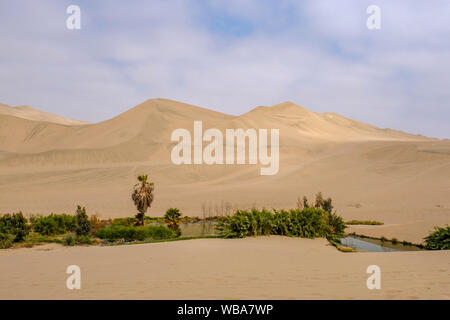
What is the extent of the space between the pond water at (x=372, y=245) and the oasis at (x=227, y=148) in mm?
43557

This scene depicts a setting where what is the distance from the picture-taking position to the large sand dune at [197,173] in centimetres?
3347

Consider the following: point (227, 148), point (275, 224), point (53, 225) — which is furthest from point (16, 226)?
point (227, 148)

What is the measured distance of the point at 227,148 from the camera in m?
78.0

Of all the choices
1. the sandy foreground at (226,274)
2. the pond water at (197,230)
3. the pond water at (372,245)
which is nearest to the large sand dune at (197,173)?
the pond water at (372,245)

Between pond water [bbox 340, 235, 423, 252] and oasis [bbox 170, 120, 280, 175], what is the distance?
4356 centimetres

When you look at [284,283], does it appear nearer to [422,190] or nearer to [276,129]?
[422,190]

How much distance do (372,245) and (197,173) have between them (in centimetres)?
4828
